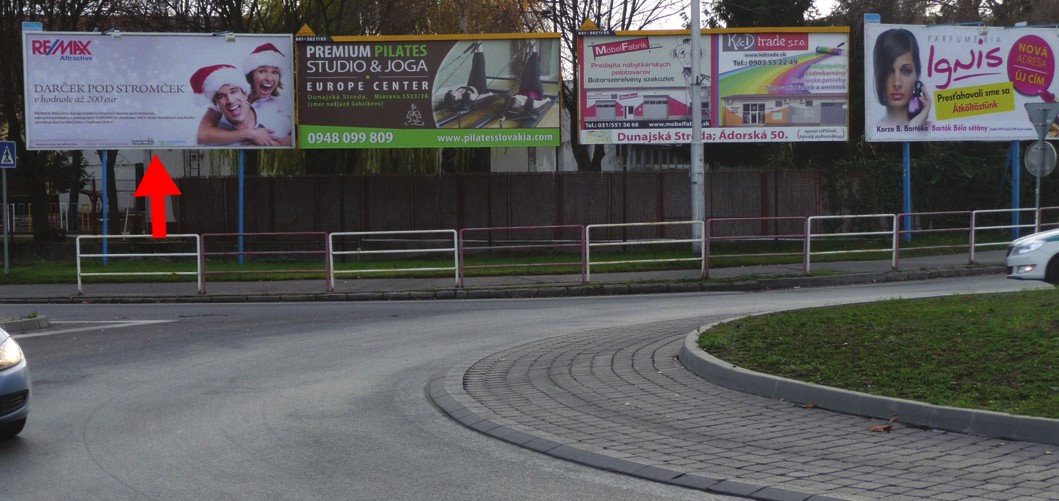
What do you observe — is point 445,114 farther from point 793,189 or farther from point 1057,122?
point 1057,122

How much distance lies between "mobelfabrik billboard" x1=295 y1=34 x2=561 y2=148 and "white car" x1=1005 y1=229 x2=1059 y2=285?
1254 centimetres

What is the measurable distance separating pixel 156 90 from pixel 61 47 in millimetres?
2511

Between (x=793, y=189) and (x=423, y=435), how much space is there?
2256cm

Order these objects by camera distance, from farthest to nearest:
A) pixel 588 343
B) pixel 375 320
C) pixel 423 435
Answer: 1. pixel 375 320
2. pixel 588 343
3. pixel 423 435

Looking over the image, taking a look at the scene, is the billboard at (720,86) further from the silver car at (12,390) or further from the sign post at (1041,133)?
the silver car at (12,390)

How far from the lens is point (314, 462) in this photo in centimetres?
695

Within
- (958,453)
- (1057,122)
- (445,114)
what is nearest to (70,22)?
(445,114)

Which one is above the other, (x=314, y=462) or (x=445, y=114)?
(x=445, y=114)

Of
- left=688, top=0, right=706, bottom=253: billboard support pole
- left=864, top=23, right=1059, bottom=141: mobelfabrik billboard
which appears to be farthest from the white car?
left=864, top=23, right=1059, bottom=141: mobelfabrik billboard

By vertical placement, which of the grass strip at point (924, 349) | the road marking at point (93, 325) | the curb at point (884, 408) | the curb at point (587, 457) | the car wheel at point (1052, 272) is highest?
the car wheel at point (1052, 272)

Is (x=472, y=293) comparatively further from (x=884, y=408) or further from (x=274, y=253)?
(x=884, y=408)

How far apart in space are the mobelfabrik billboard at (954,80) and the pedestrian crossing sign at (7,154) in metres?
19.9

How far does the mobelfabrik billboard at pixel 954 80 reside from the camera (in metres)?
27.1

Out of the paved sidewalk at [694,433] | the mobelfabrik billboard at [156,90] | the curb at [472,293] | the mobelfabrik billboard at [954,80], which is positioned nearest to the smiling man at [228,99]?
the mobelfabrik billboard at [156,90]
